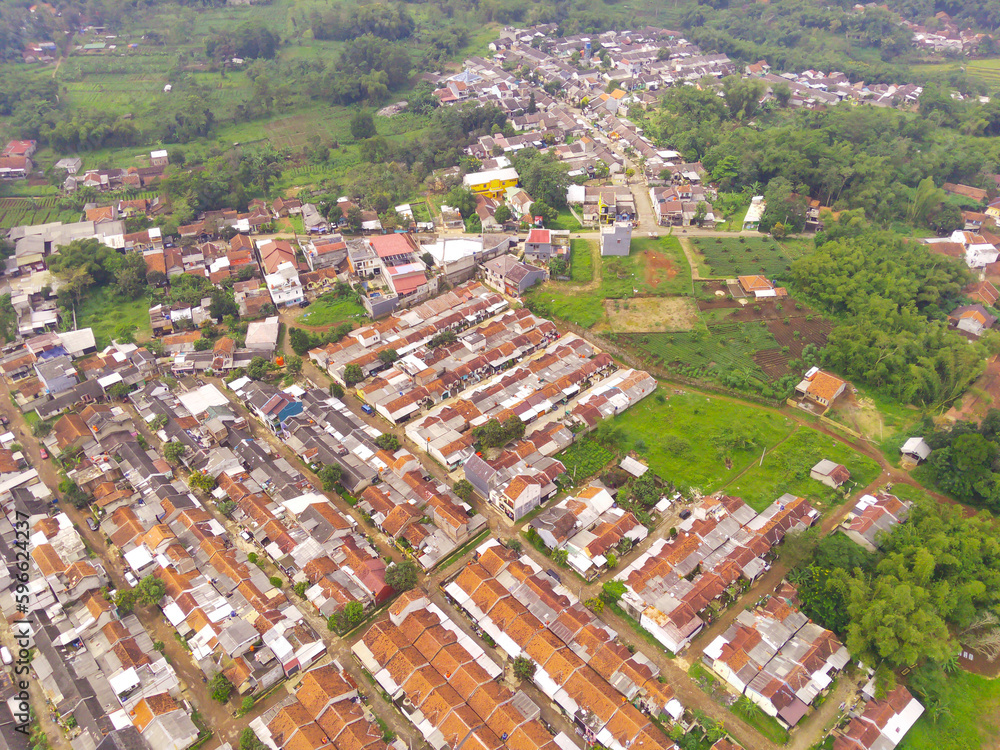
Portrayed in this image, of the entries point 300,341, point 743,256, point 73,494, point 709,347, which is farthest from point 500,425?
point 743,256

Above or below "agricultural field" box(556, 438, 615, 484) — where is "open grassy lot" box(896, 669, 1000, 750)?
below

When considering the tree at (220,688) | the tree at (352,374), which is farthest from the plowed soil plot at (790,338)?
the tree at (220,688)

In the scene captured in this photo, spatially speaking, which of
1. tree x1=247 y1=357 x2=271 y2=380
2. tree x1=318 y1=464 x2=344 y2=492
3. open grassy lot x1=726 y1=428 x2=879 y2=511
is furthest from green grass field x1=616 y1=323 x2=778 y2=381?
tree x1=247 y1=357 x2=271 y2=380

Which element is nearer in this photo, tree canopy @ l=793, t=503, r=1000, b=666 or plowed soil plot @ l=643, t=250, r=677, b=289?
tree canopy @ l=793, t=503, r=1000, b=666

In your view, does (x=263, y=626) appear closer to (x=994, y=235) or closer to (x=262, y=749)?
(x=262, y=749)

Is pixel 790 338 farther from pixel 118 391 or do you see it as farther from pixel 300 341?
pixel 118 391

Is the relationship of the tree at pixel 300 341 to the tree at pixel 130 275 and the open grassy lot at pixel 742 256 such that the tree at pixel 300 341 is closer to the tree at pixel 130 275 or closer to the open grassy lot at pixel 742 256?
the tree at pixel 130 275

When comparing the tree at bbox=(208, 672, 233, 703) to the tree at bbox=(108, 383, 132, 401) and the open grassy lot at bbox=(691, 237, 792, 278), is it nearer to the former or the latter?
the tree at bbox=(108, 383, 132, 401)
